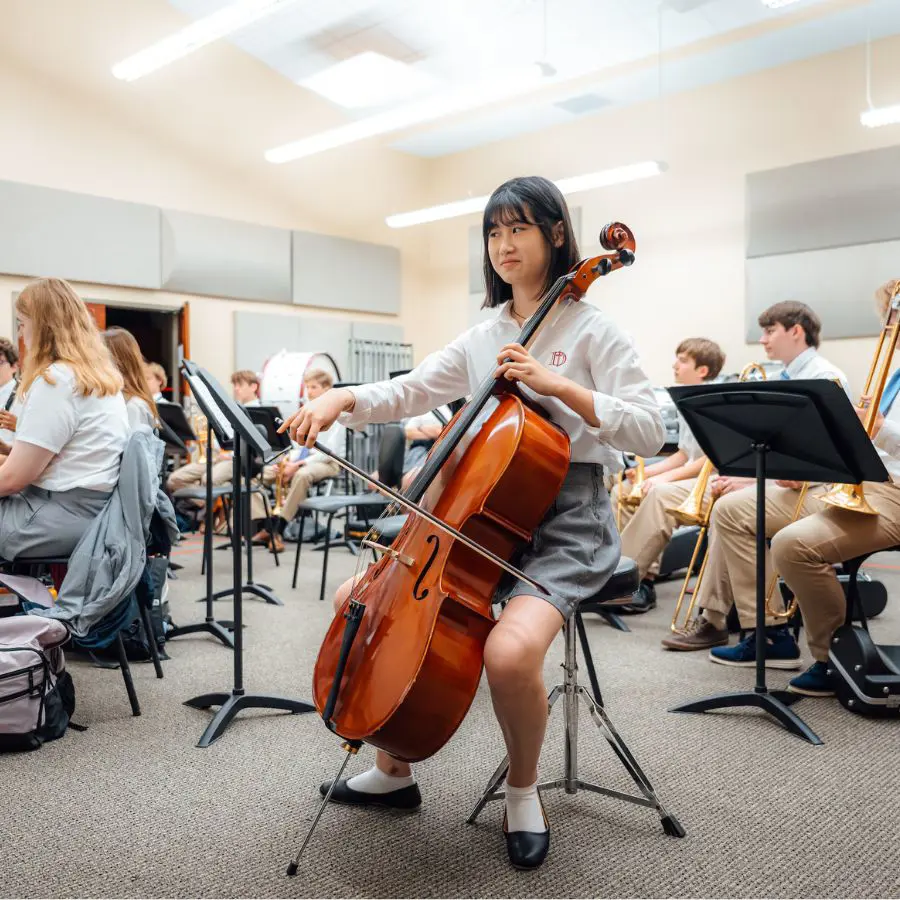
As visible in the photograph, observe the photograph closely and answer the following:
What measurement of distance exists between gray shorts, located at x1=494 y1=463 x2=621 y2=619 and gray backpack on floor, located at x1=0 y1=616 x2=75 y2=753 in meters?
1.28

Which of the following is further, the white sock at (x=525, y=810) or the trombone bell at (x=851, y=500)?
the trombone bell at (x=851, y=500)

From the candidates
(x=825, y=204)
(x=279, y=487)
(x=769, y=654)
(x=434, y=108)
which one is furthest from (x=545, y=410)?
(x=825, y=204)

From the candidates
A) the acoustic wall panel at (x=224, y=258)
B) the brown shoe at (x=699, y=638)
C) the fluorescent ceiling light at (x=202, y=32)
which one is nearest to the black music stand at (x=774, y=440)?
the brown shoe at (x=699, y=638)

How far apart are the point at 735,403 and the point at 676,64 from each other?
5.95m

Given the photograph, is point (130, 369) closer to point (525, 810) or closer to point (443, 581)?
point (443, 581)

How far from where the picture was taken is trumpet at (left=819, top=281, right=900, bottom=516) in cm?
239

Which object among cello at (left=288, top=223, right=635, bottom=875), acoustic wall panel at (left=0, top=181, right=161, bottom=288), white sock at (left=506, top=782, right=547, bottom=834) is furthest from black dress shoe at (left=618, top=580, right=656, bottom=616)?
acoustic wall panel at (left=0, top=181, right=161, bottom=288)

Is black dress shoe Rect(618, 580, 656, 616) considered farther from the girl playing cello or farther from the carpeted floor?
the girl playing cello

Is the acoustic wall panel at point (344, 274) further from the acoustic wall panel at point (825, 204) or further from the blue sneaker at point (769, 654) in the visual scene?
the blue sneaker at point (769, 654)

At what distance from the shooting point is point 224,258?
25.8ft

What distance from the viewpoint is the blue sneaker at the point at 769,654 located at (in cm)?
288

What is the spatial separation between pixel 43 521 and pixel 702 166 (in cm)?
688

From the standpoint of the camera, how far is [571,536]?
5.29ft

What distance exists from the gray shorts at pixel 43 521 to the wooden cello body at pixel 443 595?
126cm
